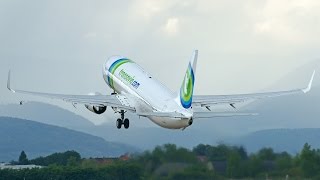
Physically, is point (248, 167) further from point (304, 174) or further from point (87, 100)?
point (87, 100)

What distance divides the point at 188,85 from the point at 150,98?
9826 mm

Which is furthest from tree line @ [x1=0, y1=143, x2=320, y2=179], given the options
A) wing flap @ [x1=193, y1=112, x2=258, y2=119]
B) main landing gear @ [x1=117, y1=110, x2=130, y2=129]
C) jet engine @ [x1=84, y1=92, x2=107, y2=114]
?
jet engine @ [x1=84, y1=92, x2=107, y2=114]

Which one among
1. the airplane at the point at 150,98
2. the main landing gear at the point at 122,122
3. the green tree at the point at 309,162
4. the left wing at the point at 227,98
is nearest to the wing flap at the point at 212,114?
the airplane at the point at 150,98

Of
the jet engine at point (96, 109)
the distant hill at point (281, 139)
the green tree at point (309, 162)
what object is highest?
the jet engine at point (96, 109)

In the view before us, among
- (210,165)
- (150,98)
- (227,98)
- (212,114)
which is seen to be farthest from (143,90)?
(210,165)

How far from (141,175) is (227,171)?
594cm

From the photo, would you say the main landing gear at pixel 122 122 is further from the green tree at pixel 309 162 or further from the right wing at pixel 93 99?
the green tree at pixel 309 162

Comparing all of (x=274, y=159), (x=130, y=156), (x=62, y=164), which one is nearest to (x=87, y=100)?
(x=62, y=164)

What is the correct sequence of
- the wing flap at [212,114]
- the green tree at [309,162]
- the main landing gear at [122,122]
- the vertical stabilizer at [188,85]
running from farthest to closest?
1. the main landing gear at [122,122]
2. the vertical stabilizer at [188,85]
3. the wing flap at [212,114]
4. the green tree at [309,162]

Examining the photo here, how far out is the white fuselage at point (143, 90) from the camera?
9496cm

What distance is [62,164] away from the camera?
95688 millimetres

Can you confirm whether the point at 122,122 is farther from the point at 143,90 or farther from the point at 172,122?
the point at 172,122

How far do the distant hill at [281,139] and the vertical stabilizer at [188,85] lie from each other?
5356 millimetres

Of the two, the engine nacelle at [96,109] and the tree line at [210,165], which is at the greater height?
the engine nacelle at [96,109]
